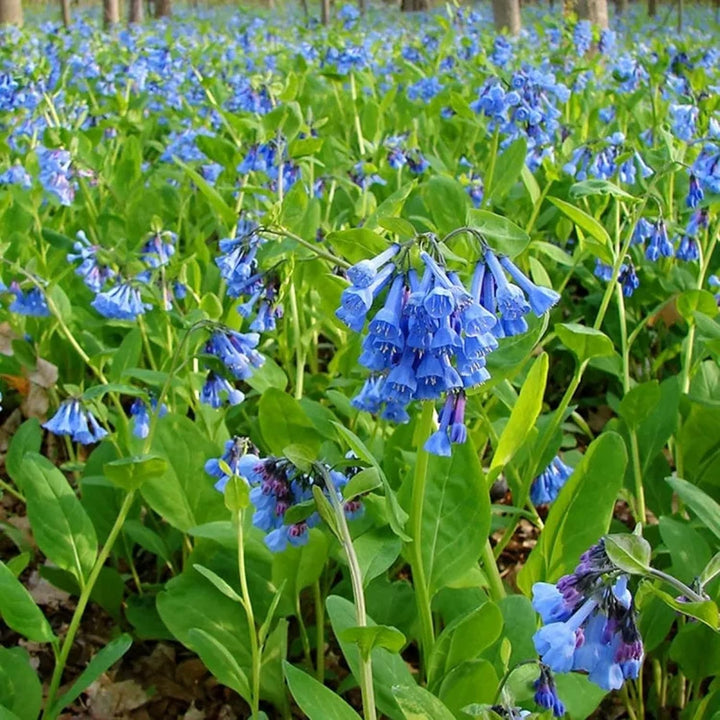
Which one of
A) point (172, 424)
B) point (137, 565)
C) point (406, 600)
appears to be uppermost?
point (172, 424)

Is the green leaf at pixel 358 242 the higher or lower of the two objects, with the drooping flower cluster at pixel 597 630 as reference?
higher

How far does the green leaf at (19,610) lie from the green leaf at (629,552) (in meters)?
1.03

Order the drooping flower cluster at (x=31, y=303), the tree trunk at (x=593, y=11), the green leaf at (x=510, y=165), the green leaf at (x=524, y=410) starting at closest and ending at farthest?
the green leaf at (x=524, y=410) → the drooping flower cluster at (x=31, y=303) → the green leaf at (x=510, y=165) → the tree trunk at (x=593, y=11)

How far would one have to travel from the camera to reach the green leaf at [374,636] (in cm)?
123

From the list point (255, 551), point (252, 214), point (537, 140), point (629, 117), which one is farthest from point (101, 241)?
point (629, 117)

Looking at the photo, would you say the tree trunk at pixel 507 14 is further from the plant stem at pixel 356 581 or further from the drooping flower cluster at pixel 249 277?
the plant stem at pixel 356 581

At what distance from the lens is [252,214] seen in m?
2.78

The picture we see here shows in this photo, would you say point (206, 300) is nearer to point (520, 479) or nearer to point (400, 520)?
point (520, 479)

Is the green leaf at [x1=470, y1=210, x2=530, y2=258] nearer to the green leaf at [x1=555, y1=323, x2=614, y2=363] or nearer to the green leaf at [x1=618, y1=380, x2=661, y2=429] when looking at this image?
the green leaf at [x1=555, y1=323, x2=614, y2=363]

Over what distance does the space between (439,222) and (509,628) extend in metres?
1.10

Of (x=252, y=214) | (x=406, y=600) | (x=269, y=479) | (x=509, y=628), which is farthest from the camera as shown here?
(x=252, y=214)

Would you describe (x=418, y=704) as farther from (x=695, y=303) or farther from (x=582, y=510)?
(x=695, y=303)

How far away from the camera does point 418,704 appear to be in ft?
3.84

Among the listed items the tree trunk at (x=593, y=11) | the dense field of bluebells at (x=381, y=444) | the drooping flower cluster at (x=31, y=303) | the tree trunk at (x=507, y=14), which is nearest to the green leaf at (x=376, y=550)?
the dense field of bluebells at (x=381, y=444)
